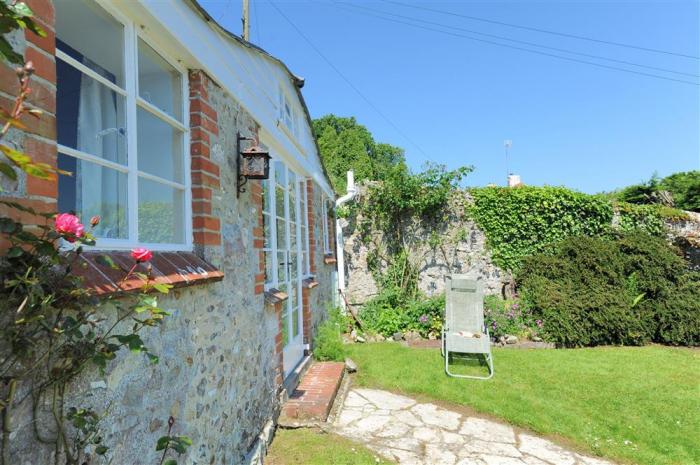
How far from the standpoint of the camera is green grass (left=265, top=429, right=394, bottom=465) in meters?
3.43

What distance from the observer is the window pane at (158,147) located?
90.0 inches

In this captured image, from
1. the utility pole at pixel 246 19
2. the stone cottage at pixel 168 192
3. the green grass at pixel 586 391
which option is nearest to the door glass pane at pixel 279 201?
the stone cottage at pixel 168 192

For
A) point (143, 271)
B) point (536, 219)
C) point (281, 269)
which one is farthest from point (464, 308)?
point (143, 271)

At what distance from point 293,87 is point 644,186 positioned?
39.2ft

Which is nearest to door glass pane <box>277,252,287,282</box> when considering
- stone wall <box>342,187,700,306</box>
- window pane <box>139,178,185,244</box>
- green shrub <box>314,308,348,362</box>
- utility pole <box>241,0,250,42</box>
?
green shrub <box>314,308,348,362</box>

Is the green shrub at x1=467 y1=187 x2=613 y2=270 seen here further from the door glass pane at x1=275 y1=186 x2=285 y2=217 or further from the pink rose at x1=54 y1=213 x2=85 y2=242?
the pink rose at x1=54 y1=213 x2=85 y2=242

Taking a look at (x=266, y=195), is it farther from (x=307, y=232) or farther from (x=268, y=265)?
(x=307, y=232)

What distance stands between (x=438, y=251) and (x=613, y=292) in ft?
11.7

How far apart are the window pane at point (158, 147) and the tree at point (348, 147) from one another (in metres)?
20.5

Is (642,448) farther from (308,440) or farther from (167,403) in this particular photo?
(167,403)

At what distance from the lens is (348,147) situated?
2686 centimetres

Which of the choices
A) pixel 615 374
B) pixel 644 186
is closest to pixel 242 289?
pixel 615 374

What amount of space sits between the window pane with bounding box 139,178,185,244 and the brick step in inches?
96.3

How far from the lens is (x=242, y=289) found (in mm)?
3146
